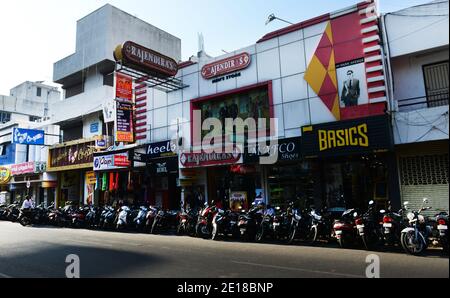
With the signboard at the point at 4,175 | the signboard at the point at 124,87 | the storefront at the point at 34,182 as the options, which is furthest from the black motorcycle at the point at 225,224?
the signboard at the point at 4,175

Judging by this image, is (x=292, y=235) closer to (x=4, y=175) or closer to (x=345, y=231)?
(x=345, y=231)

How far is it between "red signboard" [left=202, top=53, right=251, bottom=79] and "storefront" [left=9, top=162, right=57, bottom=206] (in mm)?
17486

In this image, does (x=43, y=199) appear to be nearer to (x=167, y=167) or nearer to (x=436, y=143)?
(x=167, y=167)

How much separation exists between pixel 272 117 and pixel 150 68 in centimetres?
626

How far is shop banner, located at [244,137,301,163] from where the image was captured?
1337 centimetres

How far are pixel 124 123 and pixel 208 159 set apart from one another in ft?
21.5

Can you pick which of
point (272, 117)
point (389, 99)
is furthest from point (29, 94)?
point (389, 99)

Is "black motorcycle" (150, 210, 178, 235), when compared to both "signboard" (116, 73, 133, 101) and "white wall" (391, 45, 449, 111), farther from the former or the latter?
"white wall" (391, 45, 449, 111)

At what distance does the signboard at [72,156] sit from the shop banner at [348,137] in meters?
15.8

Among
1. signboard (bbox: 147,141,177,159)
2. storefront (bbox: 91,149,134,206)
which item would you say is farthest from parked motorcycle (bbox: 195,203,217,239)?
storefront (bbox: 91,149,134,206)

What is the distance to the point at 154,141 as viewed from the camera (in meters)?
18.8

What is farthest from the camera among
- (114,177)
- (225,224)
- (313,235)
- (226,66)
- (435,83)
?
(114,177)

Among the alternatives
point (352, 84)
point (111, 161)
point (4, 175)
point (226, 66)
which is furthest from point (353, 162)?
point (4, 175)

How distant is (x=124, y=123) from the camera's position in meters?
19.5
